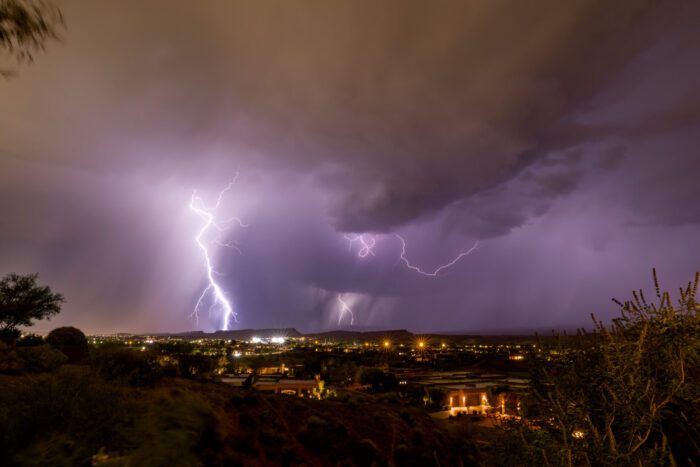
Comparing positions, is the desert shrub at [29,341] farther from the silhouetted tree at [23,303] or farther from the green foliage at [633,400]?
the green foliage at [633,400]

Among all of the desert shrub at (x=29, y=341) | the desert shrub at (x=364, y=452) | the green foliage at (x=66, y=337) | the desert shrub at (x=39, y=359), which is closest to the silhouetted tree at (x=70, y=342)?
the green foliage at (x=66, y=337)

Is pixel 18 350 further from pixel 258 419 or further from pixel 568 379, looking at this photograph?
pixel 568 379

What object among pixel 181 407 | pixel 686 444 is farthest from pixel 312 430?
pixel 686 444

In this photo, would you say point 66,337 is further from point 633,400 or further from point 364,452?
point 633,400

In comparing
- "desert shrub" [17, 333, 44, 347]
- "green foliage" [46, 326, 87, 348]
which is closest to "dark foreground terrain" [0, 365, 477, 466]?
"green foliage" [46, 326, 87, 348]

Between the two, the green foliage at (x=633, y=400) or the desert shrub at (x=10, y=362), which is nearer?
the green foliage at (x=633, y=400)

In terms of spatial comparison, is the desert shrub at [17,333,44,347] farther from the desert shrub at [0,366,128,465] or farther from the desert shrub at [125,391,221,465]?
the desert shrub at [0,366,128,465]
